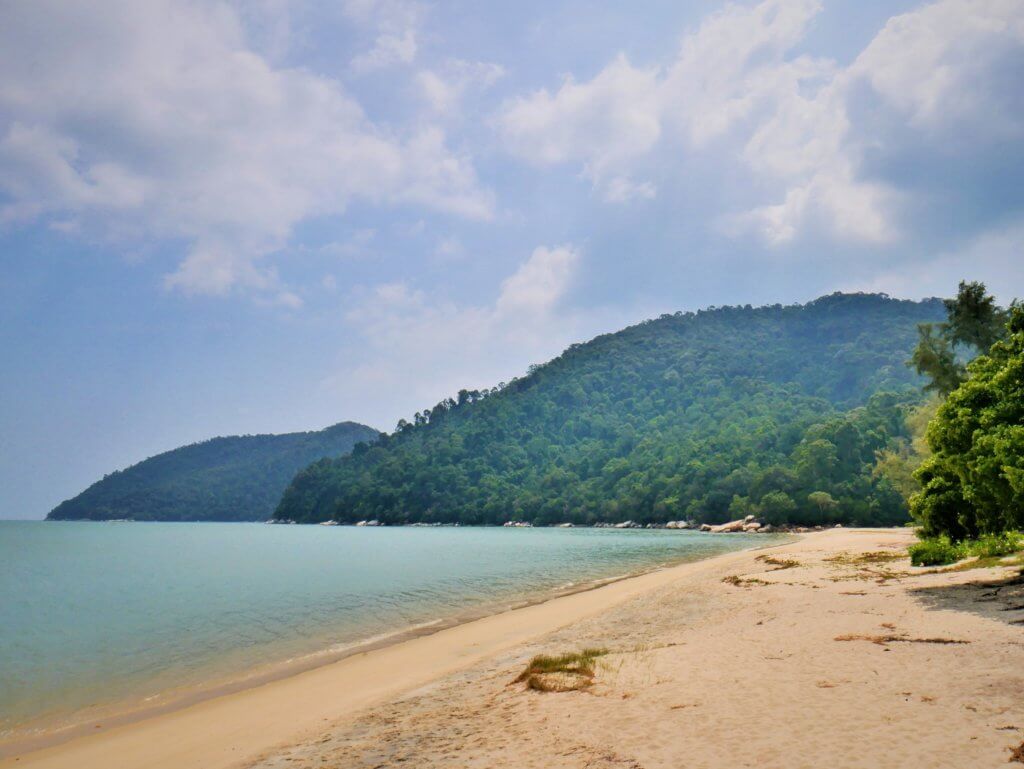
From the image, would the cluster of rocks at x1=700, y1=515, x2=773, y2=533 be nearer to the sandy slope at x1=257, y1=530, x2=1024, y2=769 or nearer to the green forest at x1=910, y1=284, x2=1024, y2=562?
the green forest at x1=910, y1=284, x2=1024, y2=562

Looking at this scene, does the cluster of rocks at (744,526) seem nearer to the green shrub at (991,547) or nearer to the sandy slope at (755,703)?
the green shrub at (991,547)

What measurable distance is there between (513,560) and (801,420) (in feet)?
394

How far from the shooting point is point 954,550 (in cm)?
2142

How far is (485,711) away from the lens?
955 cm

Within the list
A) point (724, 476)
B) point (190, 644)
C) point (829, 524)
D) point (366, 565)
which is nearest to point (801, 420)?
point (724, 476)

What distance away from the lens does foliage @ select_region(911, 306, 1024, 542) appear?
12930 mm

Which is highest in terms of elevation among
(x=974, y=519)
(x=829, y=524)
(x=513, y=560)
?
(x=974, y=519)

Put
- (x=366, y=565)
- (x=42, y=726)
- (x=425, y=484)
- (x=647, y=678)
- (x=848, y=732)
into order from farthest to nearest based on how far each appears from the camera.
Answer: (x=425, y=484) → (x=366, y=565) → (x=42, y=726) → (x=647, y=678) → (x=848, y=732)

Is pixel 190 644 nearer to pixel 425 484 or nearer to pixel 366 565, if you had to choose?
pixel 366 565

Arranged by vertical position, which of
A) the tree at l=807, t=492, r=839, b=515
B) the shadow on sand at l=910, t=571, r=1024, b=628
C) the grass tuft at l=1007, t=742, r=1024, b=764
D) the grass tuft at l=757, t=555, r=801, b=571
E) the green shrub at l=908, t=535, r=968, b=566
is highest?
the grass tuft at l=1007, t=742, r=1024, b=764

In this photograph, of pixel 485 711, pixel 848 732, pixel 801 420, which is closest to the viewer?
pixel 848 732

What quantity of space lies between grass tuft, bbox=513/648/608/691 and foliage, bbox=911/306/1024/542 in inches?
384

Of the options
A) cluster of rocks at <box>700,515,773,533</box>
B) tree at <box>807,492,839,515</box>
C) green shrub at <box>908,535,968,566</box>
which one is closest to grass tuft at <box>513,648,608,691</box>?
green shrub at <box>908,535,968,566</box>

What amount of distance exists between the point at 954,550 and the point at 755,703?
18.6m
